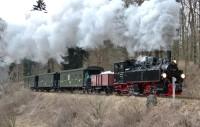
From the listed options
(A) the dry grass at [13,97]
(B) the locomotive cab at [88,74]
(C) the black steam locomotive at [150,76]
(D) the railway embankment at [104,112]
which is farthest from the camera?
(A) the dry grass at [13,97]

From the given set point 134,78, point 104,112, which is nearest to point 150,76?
point 134,78

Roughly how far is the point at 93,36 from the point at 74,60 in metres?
17.3

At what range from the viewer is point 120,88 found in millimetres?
32406

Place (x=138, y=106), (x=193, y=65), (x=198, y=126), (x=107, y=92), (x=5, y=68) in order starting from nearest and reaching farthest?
1. (x=198, y=126)
2. (x=138, y=106)
3. (x=107, y=92)
4. (x=5, y=68)
5. (x=193, y=65)

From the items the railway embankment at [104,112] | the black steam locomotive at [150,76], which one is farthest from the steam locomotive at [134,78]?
the railway embankment at [104,112]

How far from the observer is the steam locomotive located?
89.7ft

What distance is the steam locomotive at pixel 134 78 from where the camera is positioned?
2733cm

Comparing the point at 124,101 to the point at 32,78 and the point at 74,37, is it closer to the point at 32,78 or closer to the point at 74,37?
the point at 74,37

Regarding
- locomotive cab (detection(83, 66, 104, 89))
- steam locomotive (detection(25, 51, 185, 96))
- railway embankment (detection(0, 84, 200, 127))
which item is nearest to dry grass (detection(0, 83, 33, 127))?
railway embankment (detection(0, 84, 200, 127))

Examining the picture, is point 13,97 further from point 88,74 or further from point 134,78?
point 134,78

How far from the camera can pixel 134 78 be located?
29.8 meters

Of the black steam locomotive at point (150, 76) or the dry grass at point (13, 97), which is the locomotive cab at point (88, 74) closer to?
the dry grass at point (13, 97)

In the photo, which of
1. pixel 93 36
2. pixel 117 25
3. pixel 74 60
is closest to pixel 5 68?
pixel 74 60

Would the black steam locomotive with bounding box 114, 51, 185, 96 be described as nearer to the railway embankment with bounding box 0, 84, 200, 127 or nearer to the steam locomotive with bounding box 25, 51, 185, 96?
the steam locomotive with bounding box 25, 51, 185, 96
